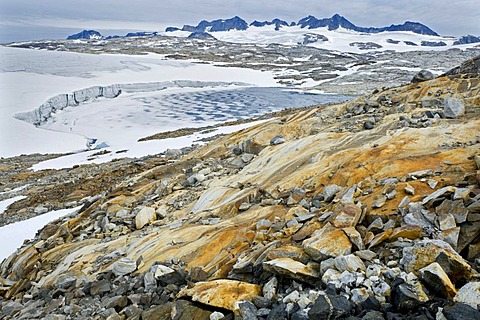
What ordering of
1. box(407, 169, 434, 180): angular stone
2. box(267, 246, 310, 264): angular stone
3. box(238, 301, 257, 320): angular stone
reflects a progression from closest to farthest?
box(238, 301, 257, 320): angular stone
box(267, 246, 310, 264): angular stone
box(407, 169, 434, 180): angular stone

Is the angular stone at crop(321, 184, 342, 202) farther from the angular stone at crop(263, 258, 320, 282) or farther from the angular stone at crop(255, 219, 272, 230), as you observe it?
the angular stone at crop(263, 258, 320, 282)

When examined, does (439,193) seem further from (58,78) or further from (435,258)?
(58,78)

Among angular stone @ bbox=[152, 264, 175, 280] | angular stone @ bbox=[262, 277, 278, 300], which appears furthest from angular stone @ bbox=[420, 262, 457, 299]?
angular stone @ bbox=[152, 264, 175, 280]

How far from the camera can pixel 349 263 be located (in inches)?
173

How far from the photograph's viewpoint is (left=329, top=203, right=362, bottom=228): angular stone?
538cm

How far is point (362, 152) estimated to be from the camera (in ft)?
26.3

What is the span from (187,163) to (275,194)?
5542mm

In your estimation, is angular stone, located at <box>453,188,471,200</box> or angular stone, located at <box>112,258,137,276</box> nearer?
angular stone, located at <box>453,188,471,200</box>

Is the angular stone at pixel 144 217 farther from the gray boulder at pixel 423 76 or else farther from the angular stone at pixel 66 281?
the gray boulder at pixel 423 76

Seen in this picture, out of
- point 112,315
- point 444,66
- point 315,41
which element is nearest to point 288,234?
point 112,315

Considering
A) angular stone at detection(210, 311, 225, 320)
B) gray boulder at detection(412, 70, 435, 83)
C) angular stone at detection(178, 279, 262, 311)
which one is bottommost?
angular stone at detection(210, 311, 225, 320)

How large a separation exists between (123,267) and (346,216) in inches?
161

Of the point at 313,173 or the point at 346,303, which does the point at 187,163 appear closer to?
the point at 313,173

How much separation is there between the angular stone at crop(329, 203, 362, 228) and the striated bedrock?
4403cm
